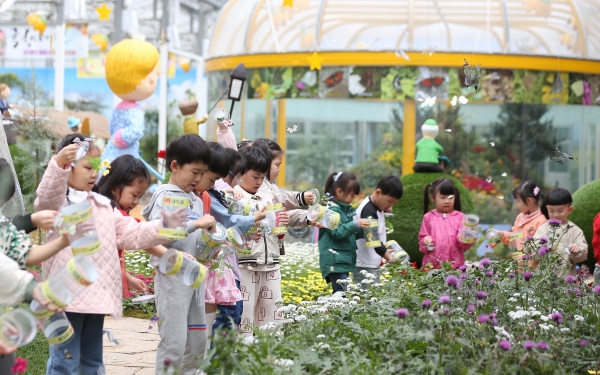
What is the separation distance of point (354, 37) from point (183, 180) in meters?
8.74

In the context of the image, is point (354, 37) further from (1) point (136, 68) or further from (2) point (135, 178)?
(2) point (135, 178)

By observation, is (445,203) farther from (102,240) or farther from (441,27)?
(441,27)

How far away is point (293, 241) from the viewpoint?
42.5 feet

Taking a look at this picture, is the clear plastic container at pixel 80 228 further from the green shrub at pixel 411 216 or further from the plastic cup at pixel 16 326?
the green shrub at pixel 411 216

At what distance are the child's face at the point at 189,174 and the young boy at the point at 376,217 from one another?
8.96 ft

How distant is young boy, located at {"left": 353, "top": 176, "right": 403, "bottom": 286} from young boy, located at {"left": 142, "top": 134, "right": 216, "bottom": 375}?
8.54 ft

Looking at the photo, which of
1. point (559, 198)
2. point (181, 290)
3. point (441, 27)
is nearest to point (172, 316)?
point (181, 290)

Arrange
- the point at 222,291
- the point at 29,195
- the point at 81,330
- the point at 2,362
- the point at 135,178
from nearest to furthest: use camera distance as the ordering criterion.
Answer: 1. the point at 2,362
2. the point at 81,330
3. the point at 135,178
4. the point at 222,291
5. the point at 29,195

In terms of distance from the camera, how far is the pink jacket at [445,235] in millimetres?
7375

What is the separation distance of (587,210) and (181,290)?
550 cm

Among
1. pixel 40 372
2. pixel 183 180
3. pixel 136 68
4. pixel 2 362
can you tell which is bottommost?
pixel 40 372

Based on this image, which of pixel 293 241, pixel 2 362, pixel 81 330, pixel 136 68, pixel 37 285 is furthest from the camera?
pixel 293 241

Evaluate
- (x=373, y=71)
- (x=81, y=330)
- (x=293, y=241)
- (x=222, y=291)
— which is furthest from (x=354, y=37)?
(x=81, y=330)

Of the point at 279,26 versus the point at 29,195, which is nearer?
the point at 29,195
